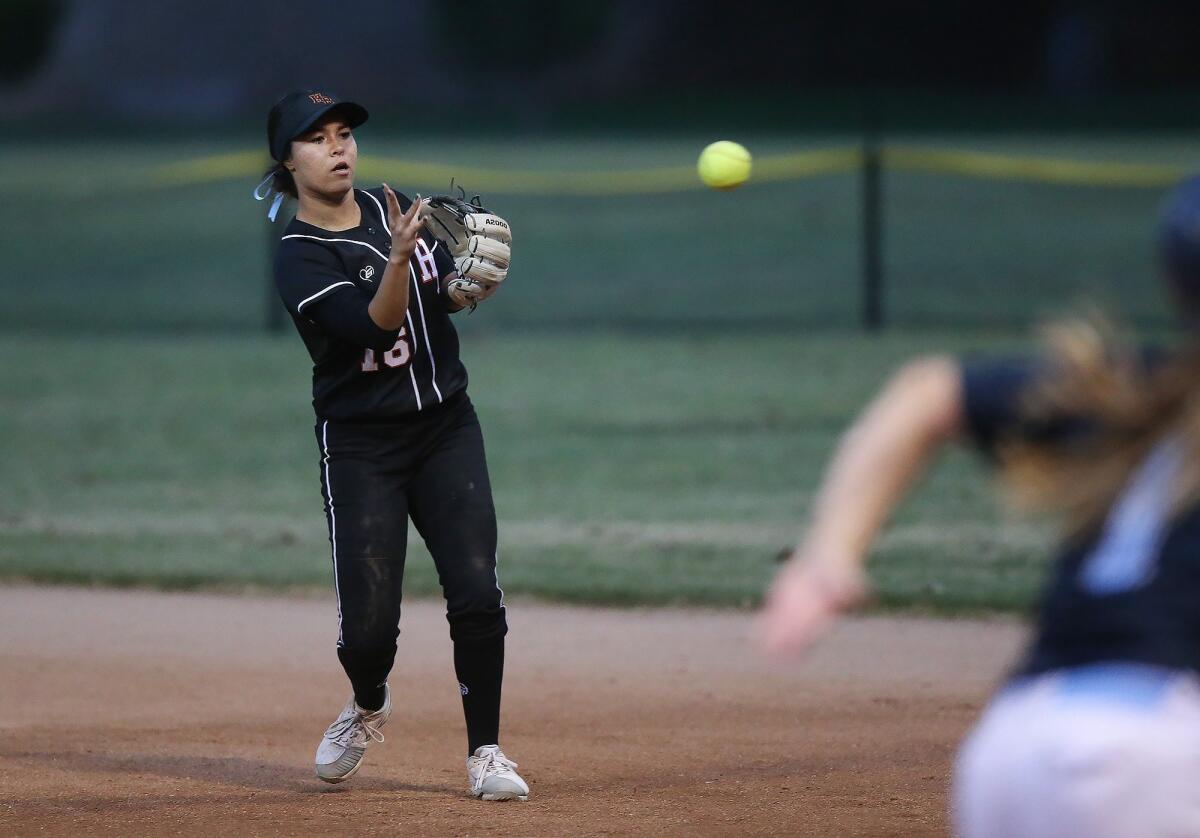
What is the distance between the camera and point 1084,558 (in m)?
2.28

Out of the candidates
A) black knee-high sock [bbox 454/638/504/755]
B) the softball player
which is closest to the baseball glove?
the softball player

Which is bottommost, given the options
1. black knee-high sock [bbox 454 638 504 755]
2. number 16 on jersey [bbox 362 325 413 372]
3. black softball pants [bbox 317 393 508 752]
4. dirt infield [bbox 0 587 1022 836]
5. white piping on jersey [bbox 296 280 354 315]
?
dirt infield [bbox 0 587 1022 836]

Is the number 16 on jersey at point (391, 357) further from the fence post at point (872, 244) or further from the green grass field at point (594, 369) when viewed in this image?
the fence post at point (872, 244)

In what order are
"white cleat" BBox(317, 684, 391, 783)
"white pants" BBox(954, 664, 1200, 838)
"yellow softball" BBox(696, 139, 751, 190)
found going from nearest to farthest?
"white pants" BBox(954, 664, 1200, 838) → "white cleat" BBox(317, 684, 391, 783) → "yellow softball" BBox(696, 139, 751, 190)

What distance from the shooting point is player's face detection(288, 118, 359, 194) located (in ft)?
16.4

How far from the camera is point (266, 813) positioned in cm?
481

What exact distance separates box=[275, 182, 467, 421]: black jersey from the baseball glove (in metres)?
0.08

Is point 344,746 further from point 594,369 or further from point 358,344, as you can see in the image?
point 594,369

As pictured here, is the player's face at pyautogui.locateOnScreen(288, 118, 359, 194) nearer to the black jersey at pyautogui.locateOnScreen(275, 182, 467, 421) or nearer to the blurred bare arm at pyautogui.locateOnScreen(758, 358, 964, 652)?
the black jersey at pyautogui.locateOnScreen(275, 182, 467, 421)

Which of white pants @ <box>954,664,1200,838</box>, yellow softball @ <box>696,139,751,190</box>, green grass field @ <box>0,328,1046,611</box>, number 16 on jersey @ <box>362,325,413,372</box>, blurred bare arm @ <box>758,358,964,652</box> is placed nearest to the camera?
white pants @ <box>954,664,1200,838</box>

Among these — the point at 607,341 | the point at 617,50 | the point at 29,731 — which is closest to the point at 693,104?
the point at 617,50

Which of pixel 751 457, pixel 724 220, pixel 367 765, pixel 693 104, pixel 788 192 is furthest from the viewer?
pixel 693 104

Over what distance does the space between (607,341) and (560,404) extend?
456 centimetres

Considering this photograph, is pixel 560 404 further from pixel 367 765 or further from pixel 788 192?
pixel 788 192
